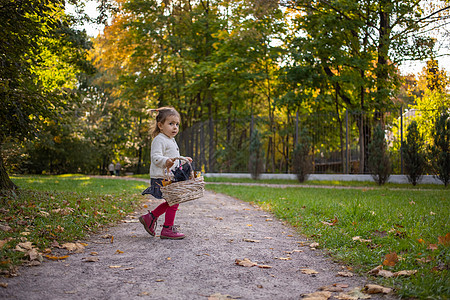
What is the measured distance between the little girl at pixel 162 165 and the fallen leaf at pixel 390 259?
243 cm

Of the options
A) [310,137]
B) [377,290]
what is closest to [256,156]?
[310,137]

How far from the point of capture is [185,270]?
3.43 metres

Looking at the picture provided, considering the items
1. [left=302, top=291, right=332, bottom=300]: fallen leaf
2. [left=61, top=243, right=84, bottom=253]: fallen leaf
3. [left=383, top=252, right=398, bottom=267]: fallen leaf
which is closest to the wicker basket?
[left=61, top=243, right=84, bottom=253]: fallen leaf

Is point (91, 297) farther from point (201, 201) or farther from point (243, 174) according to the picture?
point (243, 174)

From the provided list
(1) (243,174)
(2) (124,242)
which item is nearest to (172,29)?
(1) (243,174)

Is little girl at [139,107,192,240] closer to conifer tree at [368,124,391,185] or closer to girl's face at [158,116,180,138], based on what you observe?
girl's face at [158,116,180,138]

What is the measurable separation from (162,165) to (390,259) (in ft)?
9.06

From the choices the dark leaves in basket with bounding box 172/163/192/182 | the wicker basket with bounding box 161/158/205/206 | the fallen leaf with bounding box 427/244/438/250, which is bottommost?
the fallen leaf with bounding box 427/244/438/250

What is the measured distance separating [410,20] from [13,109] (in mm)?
16066

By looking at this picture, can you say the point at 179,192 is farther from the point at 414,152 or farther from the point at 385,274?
the point at 414,152

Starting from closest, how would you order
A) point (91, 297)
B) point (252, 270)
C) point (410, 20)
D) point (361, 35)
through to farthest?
point (91, 297)
point (252, 270)
point (410, 20)
point (361, 35)

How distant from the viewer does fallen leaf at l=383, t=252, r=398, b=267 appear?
3.45m

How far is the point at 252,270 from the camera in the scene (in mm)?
3504

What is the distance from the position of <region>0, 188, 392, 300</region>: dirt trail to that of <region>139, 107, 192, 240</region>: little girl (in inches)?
7.1
